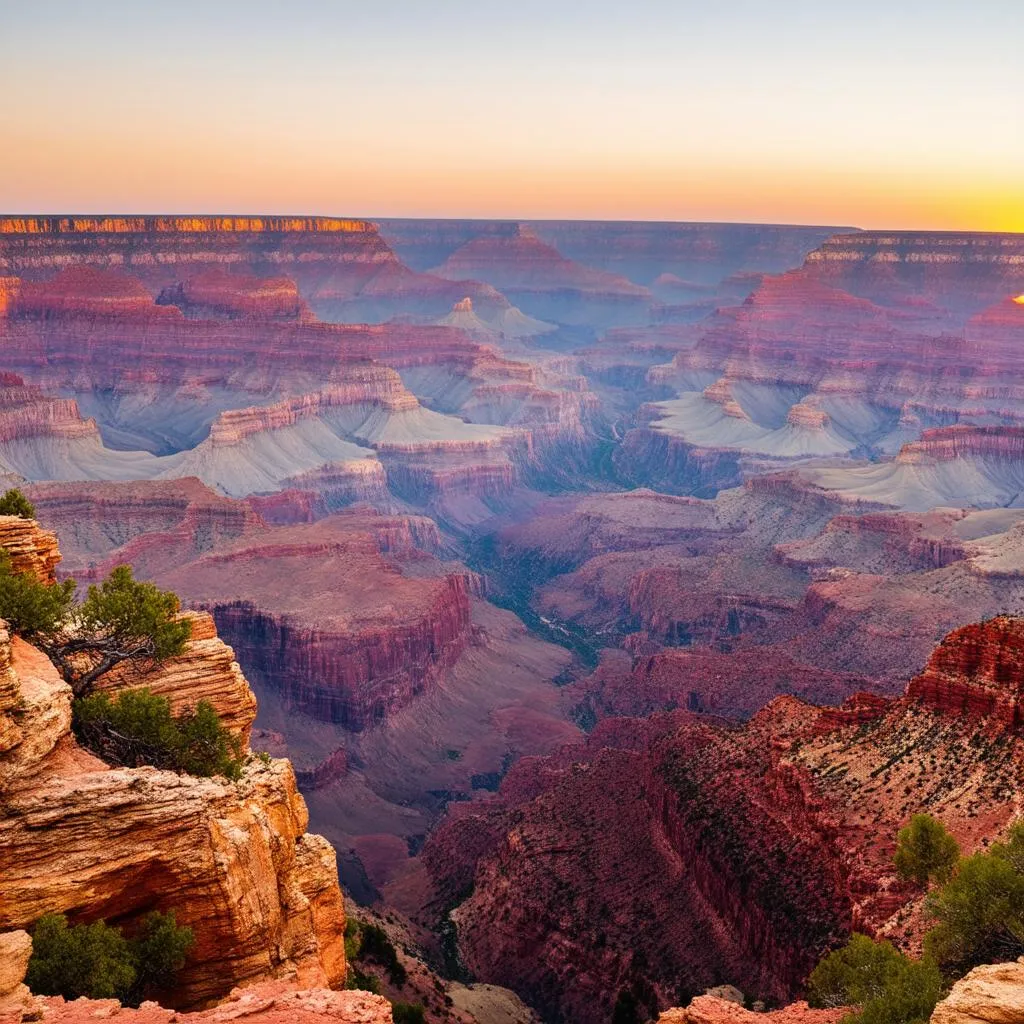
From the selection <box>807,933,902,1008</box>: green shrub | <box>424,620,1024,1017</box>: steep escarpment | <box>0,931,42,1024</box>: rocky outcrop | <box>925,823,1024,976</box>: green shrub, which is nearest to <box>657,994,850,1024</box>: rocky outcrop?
<box>807,933,902,1008</box>: green shrub

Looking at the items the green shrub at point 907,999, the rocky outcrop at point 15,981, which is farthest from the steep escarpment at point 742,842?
the rocky outcrop at point 15,981

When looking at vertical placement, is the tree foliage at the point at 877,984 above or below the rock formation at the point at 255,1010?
below

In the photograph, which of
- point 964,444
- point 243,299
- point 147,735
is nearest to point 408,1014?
point 147,735

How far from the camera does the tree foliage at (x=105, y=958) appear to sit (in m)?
20.2

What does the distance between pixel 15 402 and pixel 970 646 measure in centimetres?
11881

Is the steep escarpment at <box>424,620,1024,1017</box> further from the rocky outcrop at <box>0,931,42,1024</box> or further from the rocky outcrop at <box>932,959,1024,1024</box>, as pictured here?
the rocky outcrop at <box>0,931,42,1024</box>

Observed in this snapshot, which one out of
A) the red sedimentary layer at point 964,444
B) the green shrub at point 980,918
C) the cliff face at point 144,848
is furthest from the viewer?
the red sedimentary layer at point 964,444

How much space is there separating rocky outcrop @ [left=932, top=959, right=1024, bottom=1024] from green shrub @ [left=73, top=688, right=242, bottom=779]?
13.6 meters

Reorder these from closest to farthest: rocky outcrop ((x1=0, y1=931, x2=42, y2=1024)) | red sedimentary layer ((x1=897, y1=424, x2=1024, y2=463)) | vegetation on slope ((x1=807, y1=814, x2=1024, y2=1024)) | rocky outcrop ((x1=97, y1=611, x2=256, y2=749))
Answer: rocky outcrop ((x1=0, y1=931, x2=42, y2=1024))
vegetation on slope ((x1=807, y1=814, x2=1024, y2=1024))
rocky outcrop ((x1=97, y1=611, x2=256, y2=749))
red sedimentary layer ((x1=897, y1=424, x2=1024, y2=463))

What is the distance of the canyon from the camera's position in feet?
89.5

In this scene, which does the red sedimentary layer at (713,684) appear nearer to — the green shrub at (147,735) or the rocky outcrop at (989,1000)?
the green shrub at (147,735)

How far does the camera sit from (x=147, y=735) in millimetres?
24891

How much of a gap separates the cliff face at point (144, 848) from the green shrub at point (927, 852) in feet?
46.2

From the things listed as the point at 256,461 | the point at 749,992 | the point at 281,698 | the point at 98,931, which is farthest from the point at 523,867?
the point at 256,461
